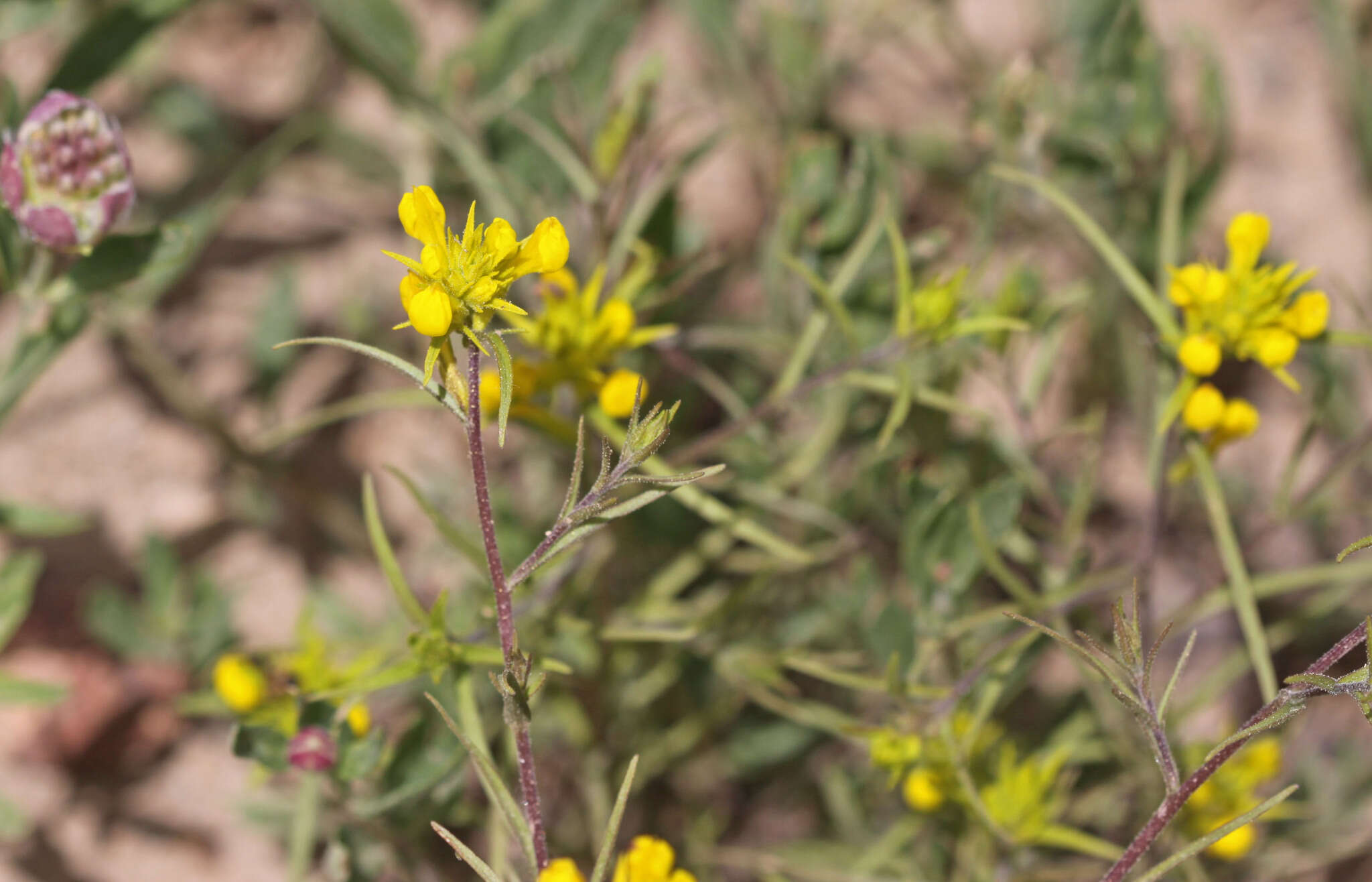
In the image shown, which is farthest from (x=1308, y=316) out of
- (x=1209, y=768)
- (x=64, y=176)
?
(x=64, y=176)

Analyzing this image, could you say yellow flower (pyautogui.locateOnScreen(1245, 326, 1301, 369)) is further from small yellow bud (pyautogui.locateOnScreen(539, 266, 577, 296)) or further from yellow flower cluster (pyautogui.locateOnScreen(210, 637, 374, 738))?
yellow flower cluster (pyautogui.locateOnScreen(210, 637, 374, 738))

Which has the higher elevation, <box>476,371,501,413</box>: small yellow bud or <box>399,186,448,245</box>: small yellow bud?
<box>399,186,448,245</box>: small yellow bud

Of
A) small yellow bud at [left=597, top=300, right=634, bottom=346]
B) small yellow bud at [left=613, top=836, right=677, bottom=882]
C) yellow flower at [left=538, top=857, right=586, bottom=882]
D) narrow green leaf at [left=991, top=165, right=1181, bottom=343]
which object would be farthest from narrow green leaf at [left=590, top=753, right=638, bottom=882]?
narrow green leaf at [left=991, top=165, right=1181, bottom=343]

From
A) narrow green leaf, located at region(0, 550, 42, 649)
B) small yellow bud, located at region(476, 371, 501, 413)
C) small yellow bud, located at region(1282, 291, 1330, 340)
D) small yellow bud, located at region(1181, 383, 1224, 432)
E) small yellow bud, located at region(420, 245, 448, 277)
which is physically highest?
small yellow bud, located at region(420, 245, 448, 277)

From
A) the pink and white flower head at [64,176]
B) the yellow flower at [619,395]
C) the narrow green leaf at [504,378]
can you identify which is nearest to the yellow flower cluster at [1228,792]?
the yellow flower at [619,395]

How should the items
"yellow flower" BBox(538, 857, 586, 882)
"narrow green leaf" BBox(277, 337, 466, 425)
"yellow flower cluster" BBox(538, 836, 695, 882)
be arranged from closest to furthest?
"narrow green leaf" BBox(277, 337, 466, 425), "yellow flower" BBox(538, 857, 586, 882), "yellow flower cluster" BBox(538, 836, 695, 882)

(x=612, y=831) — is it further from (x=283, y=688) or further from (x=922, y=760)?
(x=283, y=688)

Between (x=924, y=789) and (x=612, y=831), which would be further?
(x=924, y=789)

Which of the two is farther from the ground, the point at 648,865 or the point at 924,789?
the point at 648,865
